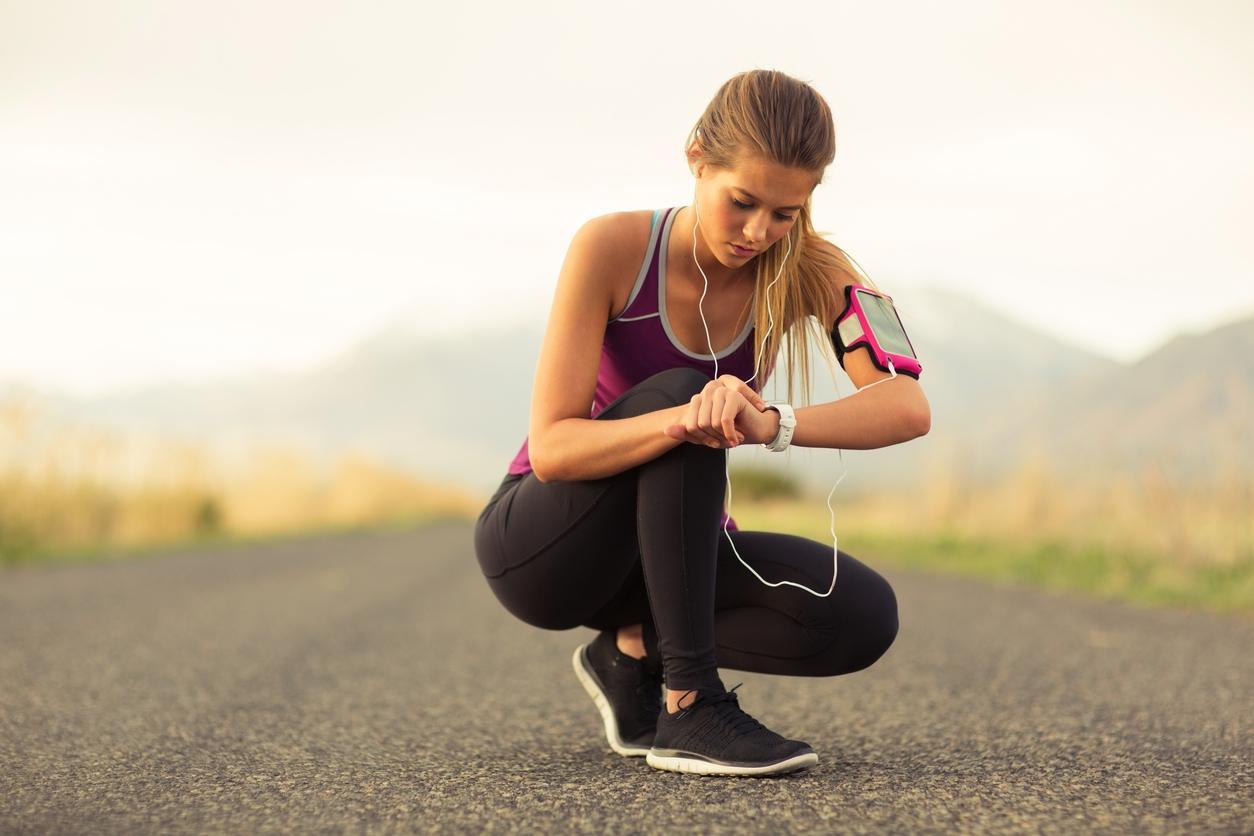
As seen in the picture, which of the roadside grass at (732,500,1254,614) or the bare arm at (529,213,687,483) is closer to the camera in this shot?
the bare arm at (529,213,687,483)

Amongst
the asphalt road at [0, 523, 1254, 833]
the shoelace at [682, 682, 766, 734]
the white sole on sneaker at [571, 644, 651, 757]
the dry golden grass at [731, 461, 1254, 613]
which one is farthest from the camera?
the dry golden grass at [731, 461, 1254, 613]

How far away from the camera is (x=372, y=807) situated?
6.73 feet

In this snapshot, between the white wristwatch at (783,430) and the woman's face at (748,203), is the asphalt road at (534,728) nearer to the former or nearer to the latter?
the white wristwatch at (783,430)

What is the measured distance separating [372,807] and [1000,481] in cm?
993

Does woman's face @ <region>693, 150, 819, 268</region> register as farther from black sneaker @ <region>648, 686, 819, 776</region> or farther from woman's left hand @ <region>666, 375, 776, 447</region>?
black sneaker @ <region>648, 686, 819, 776</region>

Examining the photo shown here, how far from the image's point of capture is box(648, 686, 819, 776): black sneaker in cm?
221

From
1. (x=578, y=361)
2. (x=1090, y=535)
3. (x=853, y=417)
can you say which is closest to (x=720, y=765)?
(x=853, y=417)

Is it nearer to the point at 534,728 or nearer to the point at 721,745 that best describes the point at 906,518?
the point at 534,728

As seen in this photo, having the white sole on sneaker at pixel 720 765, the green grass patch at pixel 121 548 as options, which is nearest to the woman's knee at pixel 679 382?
the white sole on sneaker at pixel 720 765

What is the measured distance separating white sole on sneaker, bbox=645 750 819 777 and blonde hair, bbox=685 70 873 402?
71 cm

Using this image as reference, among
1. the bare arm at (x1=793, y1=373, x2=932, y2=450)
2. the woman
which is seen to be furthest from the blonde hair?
the bare arm at (x1=793, y1=373, x2=932, y2=450)

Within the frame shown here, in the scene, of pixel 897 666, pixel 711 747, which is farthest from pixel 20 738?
pixel 897 666

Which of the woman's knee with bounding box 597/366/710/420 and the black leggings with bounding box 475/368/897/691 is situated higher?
the woman's knee with bounding box 597/366/710/420

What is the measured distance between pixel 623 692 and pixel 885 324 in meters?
1.02
